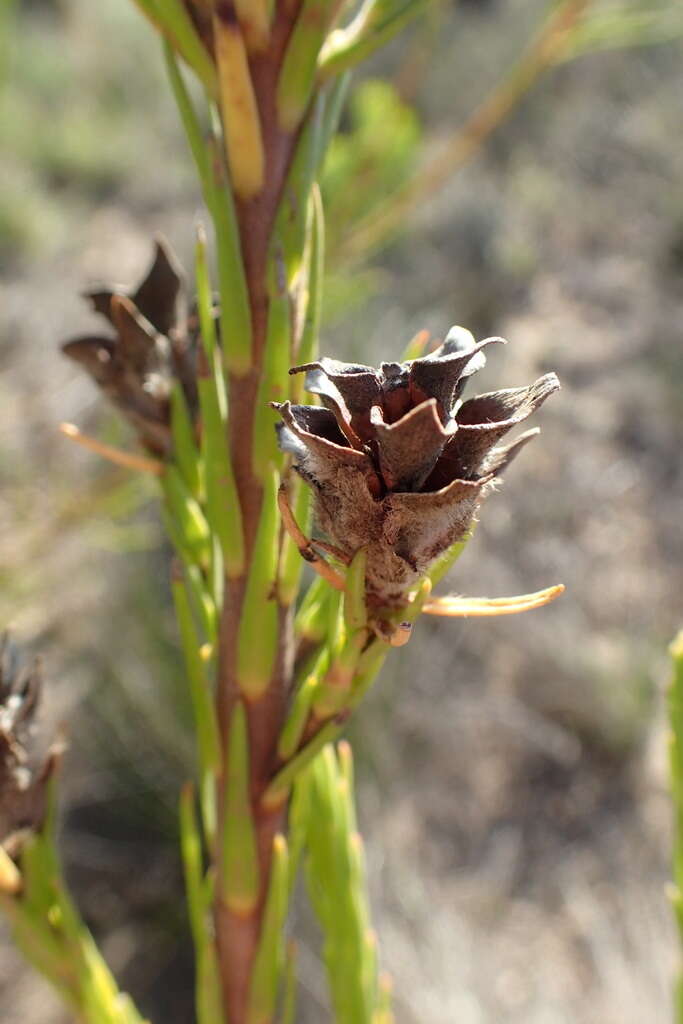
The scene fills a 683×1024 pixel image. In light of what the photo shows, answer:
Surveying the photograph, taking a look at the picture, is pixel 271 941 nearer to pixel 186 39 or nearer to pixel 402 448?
pixel 402 448

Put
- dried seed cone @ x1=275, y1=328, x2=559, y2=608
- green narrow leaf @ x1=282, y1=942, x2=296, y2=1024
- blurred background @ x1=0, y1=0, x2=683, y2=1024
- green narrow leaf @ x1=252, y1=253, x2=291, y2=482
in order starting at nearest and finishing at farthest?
dried seed cone @ x1=275, y1=328, x2=559, y2=608 < green narrow leaf @ x1=252, y1=253, x2=291, y2=482 < green narrow leaf @ x1=282, y1=942, x2=296, y2=1024 < blurred background @ x1=0, y1=0, x2=683, y2=1024

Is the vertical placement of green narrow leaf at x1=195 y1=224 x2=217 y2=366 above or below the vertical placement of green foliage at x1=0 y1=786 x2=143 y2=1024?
above

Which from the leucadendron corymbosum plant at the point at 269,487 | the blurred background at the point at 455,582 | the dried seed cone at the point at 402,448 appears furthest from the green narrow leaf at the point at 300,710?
the blurred background at the point at 455,582

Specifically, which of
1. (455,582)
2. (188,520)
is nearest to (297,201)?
(188,520)

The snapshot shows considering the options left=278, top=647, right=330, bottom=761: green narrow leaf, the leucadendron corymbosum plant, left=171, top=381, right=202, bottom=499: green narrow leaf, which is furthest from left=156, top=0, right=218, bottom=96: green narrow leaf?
left=278, top=647, right=330, bottom=761: green narrow leaf

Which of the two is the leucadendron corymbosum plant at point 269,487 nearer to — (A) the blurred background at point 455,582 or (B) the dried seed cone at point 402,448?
(B) the dried seed cone at point 402,448

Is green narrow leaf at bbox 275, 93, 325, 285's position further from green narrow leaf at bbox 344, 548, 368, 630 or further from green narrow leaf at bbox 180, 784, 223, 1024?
green narrow leaf at bbox 180, 784, 223, 1024

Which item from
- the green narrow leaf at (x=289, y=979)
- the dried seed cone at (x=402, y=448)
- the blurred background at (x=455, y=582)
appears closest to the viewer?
the dried seed cone at (x=402, y=448)
